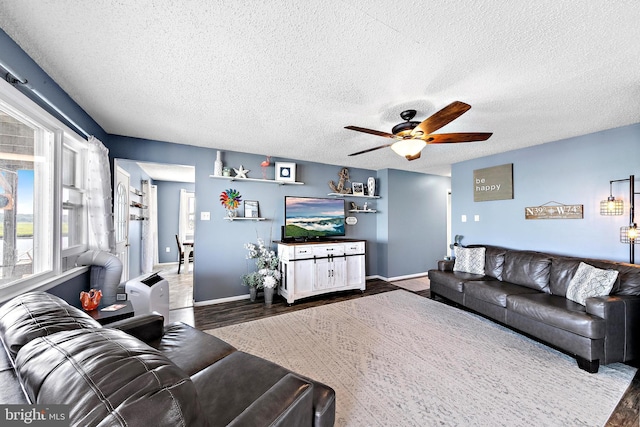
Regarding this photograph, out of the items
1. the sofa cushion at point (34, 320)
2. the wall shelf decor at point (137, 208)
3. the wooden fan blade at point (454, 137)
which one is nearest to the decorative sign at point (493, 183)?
the wooden fan blade at point (454, 137)

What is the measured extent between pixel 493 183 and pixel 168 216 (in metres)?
7.68

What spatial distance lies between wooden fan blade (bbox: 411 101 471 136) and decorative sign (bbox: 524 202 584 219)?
8.59 ft

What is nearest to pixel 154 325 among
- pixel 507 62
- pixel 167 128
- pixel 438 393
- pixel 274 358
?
pixel 274 358

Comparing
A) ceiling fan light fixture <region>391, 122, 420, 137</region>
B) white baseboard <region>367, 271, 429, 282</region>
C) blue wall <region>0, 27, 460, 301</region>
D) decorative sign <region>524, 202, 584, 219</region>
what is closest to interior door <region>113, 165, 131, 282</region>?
blue wall <region>0, 27, 460, 301</region>

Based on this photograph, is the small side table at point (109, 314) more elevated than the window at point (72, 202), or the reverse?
the window at point (72, 202)

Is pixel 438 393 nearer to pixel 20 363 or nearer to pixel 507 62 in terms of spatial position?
pixel 20 363

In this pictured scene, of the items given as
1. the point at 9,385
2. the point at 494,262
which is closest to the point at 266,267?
the point at 9,385

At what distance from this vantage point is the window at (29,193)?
1.62m

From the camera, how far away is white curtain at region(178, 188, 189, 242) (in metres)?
7.05

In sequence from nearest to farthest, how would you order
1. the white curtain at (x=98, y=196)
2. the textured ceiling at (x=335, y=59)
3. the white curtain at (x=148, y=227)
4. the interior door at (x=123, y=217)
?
1. the textured ceiling at (x=335, y=59)
2. the white curtain at (x=98, y=196)
3. the interior door at (x=123, y=217)
4. the white curtain at (x=148, y=227)

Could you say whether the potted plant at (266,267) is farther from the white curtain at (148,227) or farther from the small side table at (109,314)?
the white curtain at (148,227)

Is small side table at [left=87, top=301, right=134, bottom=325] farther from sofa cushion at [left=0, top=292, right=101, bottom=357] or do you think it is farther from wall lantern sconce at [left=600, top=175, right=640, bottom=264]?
wall lantern sconce at [left=600, top=175, right=640, bottom=264]

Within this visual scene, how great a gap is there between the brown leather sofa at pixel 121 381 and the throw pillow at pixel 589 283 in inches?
112

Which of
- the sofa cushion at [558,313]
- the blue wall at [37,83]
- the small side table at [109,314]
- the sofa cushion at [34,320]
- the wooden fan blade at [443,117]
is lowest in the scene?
the sofa cushion at [558,313]
